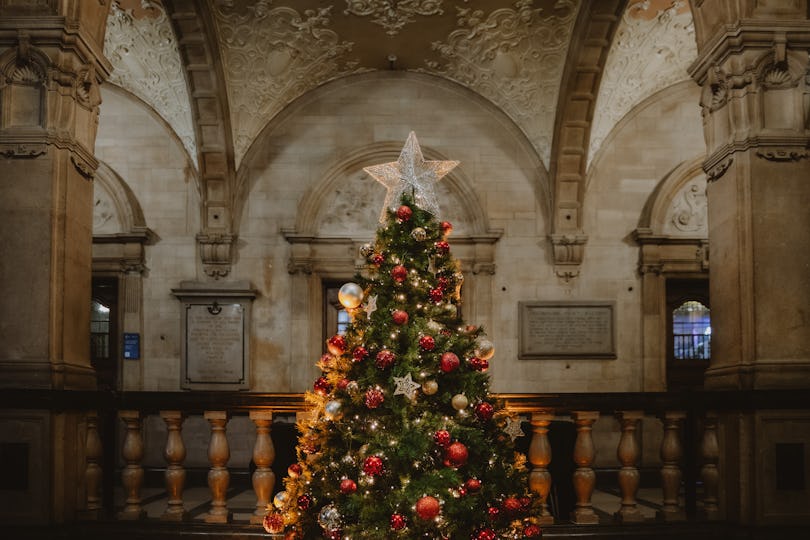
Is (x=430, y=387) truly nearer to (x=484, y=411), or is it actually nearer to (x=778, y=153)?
(x=484, y=411)

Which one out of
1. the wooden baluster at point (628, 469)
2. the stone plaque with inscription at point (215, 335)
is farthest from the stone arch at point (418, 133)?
the wooden baluster at point (628, 469)

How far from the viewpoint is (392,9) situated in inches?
377

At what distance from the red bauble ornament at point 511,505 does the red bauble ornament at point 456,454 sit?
0.38 m

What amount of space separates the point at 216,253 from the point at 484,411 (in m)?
6.80

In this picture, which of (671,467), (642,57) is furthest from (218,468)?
(642,57)

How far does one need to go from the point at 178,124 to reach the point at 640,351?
6.84 meters

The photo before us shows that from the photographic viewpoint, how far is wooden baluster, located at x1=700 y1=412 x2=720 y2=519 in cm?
554

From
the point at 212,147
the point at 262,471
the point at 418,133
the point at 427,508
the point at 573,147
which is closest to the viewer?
the point at 427,508

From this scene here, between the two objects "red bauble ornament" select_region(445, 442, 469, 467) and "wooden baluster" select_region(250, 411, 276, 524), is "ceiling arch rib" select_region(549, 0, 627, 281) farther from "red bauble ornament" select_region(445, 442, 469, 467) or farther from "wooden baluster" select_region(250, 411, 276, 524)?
"red bauble ornament" select_region(445, 442, 469, 467)

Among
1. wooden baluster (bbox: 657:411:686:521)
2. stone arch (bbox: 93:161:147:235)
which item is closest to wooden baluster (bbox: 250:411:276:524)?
wooden baluster (bbox: 657:411:686:521)

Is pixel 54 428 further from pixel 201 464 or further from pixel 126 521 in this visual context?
pixel 201 464

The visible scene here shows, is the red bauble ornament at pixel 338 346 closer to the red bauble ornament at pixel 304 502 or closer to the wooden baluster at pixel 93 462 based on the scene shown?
the red bauble ornament at pixel 304 502

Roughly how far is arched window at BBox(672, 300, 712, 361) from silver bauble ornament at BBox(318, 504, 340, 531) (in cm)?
782

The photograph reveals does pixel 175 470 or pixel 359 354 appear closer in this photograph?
pixel 359 354
